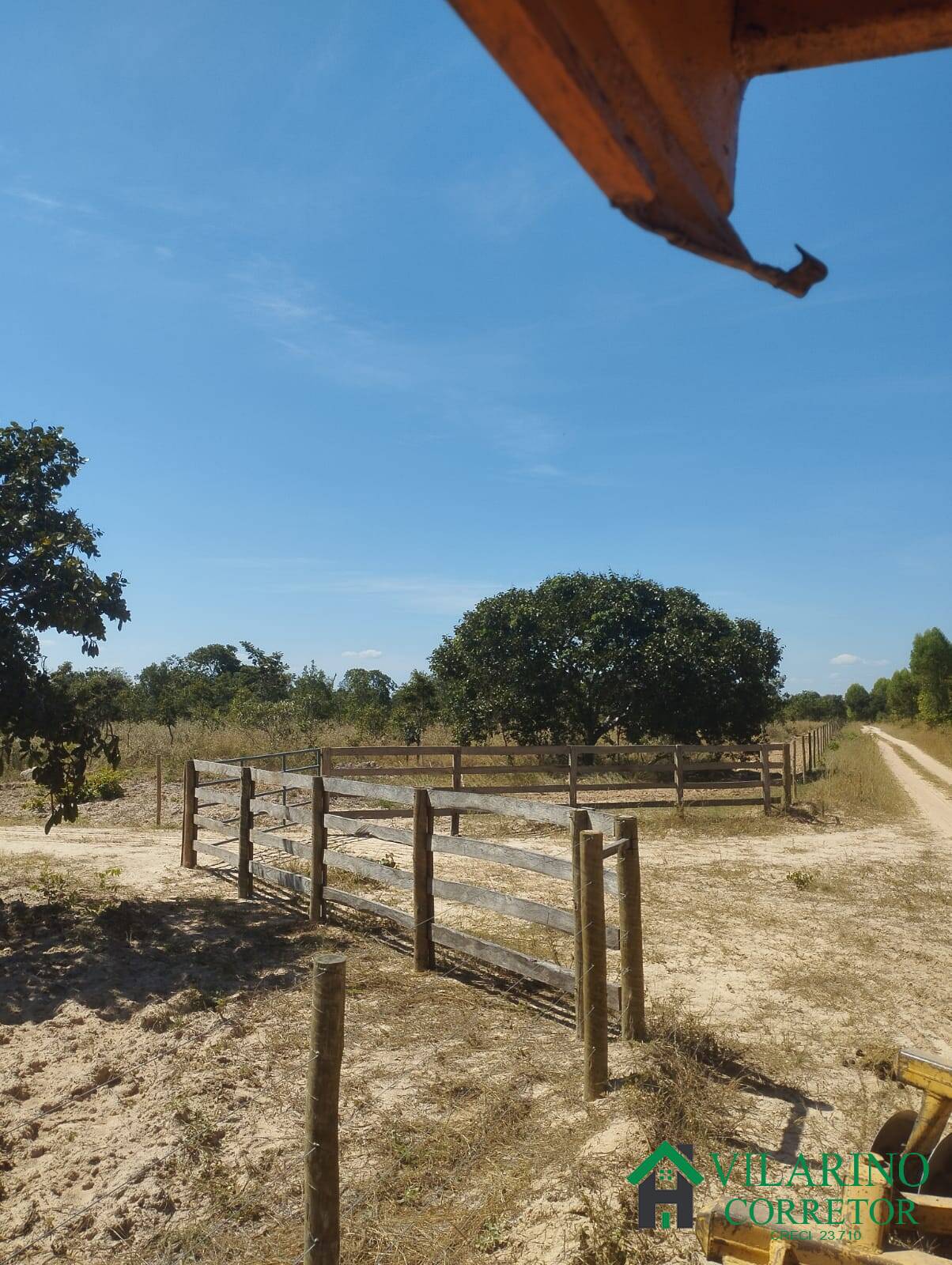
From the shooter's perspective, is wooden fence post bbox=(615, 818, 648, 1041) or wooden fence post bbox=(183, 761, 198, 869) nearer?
wooden fence post bbox=(615, 818, 648, 1041)

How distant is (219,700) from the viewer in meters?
39.9

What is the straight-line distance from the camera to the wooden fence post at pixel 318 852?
25.0 ft

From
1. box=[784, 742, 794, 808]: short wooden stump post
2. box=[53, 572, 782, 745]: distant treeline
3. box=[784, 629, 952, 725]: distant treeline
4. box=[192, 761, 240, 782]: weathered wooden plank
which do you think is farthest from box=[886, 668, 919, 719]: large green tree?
box=[192, 761, 240, 782]: weathered wooden plank

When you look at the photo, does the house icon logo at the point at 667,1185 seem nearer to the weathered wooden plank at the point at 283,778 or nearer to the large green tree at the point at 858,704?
the weathered wooden plank at the point at 283,778

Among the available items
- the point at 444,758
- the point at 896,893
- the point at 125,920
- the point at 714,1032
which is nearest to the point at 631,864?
the point at 714,1032

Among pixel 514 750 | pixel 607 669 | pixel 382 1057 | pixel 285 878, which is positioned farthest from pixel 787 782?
pixel 382 1057

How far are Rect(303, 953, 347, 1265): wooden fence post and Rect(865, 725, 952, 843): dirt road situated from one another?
12.2m

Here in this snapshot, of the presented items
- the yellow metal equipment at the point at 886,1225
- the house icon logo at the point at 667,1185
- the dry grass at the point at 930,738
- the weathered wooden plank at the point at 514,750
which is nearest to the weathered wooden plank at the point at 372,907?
the house icon logo at the point at 667,1185

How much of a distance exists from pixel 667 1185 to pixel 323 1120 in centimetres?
145

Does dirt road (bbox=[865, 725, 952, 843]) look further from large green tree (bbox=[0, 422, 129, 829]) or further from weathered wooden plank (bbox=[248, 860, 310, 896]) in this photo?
large green tree (bbox=[0, 422, 129, 829])

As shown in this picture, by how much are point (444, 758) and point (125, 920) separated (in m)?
15.7

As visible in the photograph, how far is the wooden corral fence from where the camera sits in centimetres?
439

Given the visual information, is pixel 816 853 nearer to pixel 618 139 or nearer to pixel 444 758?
pixel 618 139

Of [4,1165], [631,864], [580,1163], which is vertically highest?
[631,864]
